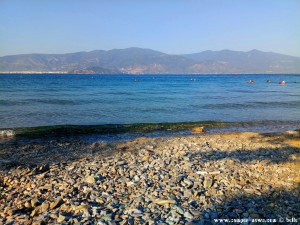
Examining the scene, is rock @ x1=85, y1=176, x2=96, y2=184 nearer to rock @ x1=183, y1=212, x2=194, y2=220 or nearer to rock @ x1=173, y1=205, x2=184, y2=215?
rock @ x1=173, y1=205, x2=184, y2=215

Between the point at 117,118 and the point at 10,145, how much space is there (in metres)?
12.2

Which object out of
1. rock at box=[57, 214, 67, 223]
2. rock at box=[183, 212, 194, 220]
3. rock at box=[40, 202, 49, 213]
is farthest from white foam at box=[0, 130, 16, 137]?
rock at box=[183, 212, 194, 220]

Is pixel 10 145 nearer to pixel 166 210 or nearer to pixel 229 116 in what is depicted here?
pixel 166 210

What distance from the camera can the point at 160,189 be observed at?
9000 mm

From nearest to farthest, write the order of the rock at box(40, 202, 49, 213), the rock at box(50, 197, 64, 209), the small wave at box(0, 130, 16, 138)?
1. the rock at box(40, 202, 49, 213)
2. the rock at box(50, 197, 64, 209)
3. the small wave at box(0, 130, 16, 138)

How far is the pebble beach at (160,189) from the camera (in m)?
7.41

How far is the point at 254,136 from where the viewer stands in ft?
62.6

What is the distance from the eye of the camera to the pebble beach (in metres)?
7.41

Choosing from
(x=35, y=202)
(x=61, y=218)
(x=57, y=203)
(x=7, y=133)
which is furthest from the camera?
(x=7, y=133)

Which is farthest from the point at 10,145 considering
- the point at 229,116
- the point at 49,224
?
the point at 229,116

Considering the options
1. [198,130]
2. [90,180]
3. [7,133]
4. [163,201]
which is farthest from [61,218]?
[198,130]

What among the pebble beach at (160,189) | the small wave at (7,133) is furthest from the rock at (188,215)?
the small wave at (7,133)

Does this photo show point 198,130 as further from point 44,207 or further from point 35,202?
point 44,207

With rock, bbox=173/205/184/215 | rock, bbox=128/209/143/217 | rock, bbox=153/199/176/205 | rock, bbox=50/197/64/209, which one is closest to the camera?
rock, bbox=128/209/143/217
